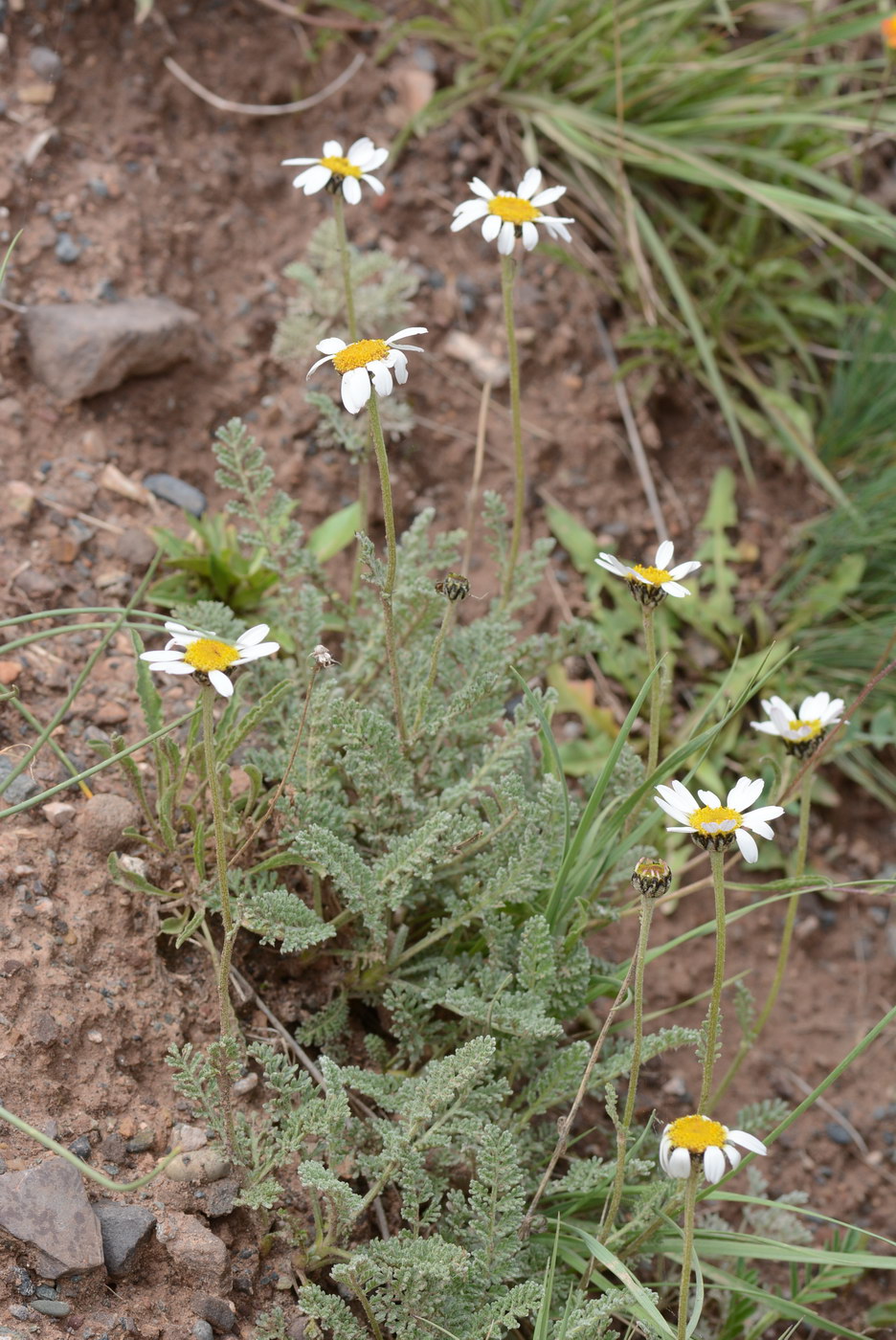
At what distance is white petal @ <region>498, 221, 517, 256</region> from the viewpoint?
2.00 metres

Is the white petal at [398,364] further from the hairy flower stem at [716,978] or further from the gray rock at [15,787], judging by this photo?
the gray rock at [15,787]

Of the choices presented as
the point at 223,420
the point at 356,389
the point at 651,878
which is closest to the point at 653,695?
the point at 651,878

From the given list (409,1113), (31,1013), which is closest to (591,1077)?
(409,1113)

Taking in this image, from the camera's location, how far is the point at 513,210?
2072mm

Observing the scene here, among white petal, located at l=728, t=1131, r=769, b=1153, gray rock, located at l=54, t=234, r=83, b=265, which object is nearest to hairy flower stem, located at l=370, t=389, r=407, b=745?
white petal, located at l=728, t=1131, r=769, b=1153

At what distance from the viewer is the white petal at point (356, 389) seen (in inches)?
64.6

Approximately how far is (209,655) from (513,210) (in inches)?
41.4

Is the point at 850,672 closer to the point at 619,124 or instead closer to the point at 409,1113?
the point at 619,124

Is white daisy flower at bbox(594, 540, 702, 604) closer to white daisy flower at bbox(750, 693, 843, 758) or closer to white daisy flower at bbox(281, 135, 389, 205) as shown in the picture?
white daisy flower at bbox(750, 693, 843, 758)

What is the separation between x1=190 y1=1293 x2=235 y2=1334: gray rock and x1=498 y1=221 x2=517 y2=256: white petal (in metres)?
1.63

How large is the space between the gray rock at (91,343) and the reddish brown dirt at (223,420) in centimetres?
4

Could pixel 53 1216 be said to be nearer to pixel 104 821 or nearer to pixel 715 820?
pixel 104 821

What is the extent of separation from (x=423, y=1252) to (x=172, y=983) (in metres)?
0.58

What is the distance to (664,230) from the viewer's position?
3.47 metres
